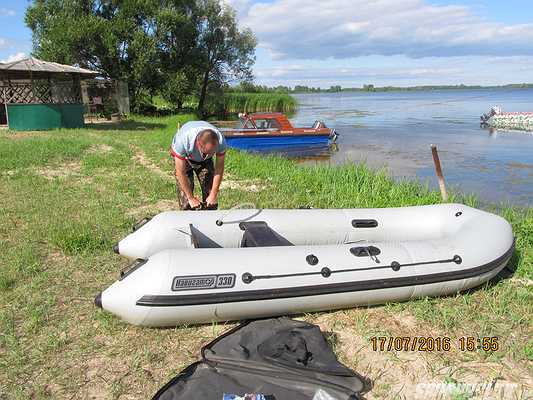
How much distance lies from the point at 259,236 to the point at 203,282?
78 centimetres

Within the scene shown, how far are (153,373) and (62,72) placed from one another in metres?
13.9

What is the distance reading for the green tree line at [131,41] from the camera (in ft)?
62.5

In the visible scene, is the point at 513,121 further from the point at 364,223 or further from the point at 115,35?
the point at 364,223

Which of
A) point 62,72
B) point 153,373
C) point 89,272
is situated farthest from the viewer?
point 62,72

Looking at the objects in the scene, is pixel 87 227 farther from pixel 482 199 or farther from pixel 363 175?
pixel 482 199

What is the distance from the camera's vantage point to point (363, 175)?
716cm

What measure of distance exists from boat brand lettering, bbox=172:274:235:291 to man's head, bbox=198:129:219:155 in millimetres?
1364

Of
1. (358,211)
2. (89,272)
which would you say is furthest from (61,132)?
(358,211)

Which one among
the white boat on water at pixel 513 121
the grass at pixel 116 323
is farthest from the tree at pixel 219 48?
the grass at pixel 116 323

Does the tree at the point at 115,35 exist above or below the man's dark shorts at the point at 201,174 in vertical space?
above

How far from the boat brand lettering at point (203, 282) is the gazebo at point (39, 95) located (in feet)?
43.2

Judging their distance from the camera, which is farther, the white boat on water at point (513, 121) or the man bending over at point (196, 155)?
the white boat on water at point (513, 121)

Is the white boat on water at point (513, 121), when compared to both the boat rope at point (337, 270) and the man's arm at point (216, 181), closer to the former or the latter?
the boat rope at point (337, 270)

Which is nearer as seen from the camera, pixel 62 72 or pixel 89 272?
pixel 89 272
